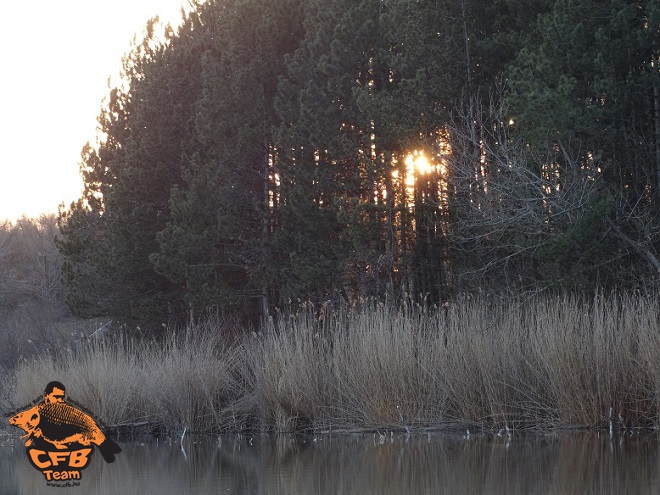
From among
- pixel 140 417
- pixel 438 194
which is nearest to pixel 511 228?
pixel 438 194

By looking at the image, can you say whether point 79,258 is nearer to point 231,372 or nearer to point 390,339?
point 231,372

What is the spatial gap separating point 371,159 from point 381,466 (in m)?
13.1

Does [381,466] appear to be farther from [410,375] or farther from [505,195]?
[505,195]

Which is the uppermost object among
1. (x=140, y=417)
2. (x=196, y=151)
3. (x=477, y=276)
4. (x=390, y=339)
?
(x=196, y=151)

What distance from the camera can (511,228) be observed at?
65.4 ft

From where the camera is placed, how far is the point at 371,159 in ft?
75.5

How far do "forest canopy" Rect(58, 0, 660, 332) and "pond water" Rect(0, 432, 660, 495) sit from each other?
310cm

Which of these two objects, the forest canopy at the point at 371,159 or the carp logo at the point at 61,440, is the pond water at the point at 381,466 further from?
the forest canopy at the point at 371,159

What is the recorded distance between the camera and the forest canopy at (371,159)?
1889cm

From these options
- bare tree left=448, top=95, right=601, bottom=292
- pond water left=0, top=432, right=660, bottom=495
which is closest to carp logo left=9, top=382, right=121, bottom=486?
pond water left=0, top=432, right=660, bottom=495

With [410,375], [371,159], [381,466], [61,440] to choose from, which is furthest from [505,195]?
[61,440]

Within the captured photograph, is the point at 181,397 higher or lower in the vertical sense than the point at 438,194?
lower

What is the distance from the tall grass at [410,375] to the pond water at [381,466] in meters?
0.45

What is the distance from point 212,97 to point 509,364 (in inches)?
584
